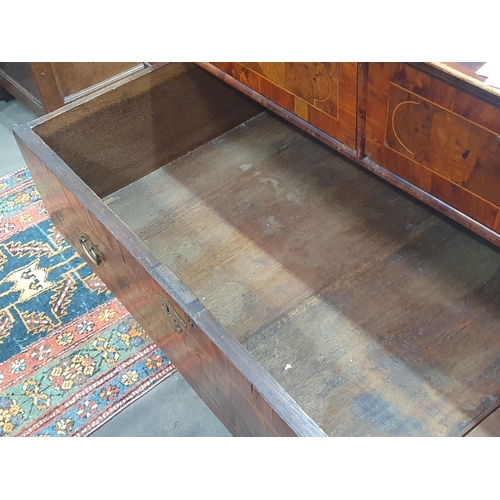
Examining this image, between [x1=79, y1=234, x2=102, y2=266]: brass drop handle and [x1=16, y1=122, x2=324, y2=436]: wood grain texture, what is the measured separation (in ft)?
0.04

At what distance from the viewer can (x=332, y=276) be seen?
0.84m

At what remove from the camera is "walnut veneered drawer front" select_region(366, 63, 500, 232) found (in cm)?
65

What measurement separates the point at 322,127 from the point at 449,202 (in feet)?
0.77

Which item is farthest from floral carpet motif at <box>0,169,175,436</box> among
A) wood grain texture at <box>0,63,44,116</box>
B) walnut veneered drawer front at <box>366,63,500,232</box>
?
walnut veneered drawer front at <box>366,63,500,232</box>

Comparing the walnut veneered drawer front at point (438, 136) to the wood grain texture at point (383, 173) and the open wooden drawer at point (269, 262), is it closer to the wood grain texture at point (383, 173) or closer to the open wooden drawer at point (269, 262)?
the wood grain texture at point (383, 173)

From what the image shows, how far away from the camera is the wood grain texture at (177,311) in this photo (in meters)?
0.56

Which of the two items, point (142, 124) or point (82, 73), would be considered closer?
point (142, 124)

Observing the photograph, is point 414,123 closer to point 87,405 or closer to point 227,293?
point 227,293

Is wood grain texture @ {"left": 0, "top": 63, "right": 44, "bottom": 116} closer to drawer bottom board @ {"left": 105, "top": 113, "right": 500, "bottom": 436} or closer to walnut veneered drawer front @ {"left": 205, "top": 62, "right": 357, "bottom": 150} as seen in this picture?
drawer bottom board @ {"left": 105, "top": 113, "right": 500, "bottom": 436}

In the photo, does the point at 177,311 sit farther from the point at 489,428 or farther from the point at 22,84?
the point at 22,84

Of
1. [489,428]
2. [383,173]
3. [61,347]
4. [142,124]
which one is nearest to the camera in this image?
[489,428]

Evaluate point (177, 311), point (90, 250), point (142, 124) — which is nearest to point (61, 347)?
point (90, 250)

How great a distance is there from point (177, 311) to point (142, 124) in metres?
0.47

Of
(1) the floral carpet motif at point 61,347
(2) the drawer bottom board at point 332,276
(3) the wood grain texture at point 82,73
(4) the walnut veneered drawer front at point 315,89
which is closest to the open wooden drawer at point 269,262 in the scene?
(2) the drawer bottom board at point 332,276
